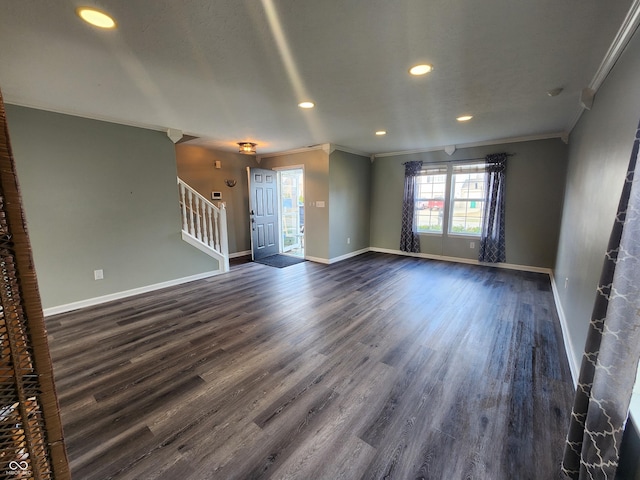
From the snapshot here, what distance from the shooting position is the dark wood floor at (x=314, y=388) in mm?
1454

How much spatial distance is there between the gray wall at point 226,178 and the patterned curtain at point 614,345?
18.9 ft

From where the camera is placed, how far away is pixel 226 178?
19.5ft

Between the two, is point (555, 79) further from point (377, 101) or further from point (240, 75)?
point (240, 75)

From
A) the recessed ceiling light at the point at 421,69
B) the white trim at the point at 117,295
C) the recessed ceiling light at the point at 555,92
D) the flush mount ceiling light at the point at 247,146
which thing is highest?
the recessed ceiling light at the point at 421,69

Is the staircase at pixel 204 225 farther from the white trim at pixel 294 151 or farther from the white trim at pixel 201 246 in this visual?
the white trim at pixel 294 151

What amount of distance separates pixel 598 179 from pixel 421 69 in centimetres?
161

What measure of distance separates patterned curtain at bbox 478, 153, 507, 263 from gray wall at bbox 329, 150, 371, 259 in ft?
7.98

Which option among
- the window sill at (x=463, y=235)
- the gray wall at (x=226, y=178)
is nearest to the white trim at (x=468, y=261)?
the window sill at (x=463, y=235)

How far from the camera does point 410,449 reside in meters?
1.51

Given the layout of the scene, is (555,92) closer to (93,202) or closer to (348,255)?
(348,255)

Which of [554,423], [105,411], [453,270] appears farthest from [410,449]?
[453,270]

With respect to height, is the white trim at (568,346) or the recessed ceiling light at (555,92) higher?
the recessed ceiling light at (555,92)

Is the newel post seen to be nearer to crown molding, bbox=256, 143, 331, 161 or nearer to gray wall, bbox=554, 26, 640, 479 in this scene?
crown molding, bbox=256, 143, 331, 161

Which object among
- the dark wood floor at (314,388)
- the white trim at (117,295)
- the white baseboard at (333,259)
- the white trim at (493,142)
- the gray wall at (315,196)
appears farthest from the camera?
the white baseboard at (333,259)
